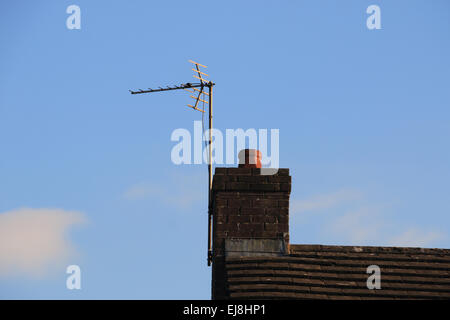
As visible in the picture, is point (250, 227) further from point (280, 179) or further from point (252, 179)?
point (280, 179)

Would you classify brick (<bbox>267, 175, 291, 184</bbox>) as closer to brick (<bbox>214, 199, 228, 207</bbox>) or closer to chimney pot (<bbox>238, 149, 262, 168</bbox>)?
chimney pot (<bbox>238, 149, 262, 168</bbox>)

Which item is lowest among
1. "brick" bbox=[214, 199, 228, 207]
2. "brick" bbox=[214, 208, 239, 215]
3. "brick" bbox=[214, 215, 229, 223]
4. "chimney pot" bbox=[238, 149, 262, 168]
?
"brick" bbox=[214, 215, 229, 223]

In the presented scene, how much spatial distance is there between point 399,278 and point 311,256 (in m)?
1.51

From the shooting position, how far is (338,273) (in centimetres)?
1523

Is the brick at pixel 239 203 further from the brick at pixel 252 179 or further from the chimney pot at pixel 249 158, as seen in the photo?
the chimney pot at pixel 249 158

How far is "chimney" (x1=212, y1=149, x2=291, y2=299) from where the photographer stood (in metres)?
15.7

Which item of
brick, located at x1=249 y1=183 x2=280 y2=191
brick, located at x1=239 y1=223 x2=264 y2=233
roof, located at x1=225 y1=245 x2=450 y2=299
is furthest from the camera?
brick, located at x1=249 y1=183 x2=280 y2=191

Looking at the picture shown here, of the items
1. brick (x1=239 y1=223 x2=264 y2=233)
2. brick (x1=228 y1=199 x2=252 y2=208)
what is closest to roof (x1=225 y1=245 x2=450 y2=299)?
brick (x1=239 y1=223 x2=264 y2=233)

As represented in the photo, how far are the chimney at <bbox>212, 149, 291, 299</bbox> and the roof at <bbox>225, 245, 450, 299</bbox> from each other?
0.27 m

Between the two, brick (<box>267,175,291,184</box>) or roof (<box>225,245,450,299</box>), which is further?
brick (<box>267,175,291,184</box>)

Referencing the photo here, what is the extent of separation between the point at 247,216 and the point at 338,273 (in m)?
1.85

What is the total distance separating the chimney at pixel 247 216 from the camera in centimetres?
1566
